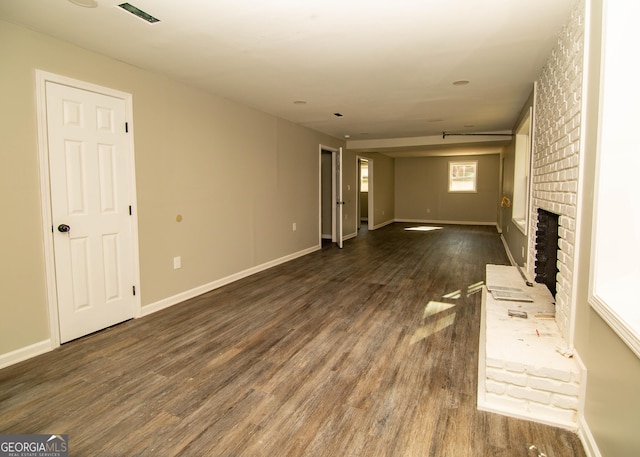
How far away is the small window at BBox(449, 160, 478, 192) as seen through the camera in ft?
35.3

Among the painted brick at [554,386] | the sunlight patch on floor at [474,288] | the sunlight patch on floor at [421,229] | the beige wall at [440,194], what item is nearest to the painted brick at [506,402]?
the painted brick at [554,386]

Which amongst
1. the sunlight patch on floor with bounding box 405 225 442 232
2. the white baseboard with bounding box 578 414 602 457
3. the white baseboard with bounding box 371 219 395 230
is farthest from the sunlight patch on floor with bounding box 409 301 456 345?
the white baseboard with bounding box 371 219 395 230

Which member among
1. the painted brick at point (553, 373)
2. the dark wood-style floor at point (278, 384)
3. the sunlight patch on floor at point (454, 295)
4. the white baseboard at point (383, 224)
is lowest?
the dark wood-style floor at point (278, 384)

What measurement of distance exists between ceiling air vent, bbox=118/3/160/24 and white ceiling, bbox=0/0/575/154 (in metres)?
0.04

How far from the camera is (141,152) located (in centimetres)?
330

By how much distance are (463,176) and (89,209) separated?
10306 mm

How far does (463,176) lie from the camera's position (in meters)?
10.9

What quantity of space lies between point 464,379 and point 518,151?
185 inches

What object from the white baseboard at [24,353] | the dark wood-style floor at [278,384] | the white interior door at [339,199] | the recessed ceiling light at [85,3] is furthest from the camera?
the white interior door at [339,199]

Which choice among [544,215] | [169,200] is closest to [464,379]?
[544,215]

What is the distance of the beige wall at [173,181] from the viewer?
2.45 metres

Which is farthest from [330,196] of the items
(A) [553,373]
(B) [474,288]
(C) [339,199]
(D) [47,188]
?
(A) [553,373]

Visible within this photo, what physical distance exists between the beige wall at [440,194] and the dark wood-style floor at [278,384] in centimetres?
774

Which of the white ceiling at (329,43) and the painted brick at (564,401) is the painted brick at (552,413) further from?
the white ceiling at (329,43)
